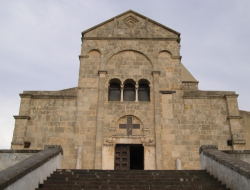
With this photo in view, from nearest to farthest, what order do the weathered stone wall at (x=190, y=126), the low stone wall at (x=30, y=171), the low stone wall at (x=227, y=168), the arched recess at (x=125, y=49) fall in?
1. the low stone wall at (x=30, y=171)
2. the low stone wall at (x=227, y=168)
3. the weathered stone wall at (x=190, y=126)
4. the arched recess at (x=125, y=49)

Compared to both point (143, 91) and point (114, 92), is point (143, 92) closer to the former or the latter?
point (143, 91)

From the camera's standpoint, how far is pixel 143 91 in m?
17.4

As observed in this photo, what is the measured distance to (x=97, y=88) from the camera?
55.7 ft

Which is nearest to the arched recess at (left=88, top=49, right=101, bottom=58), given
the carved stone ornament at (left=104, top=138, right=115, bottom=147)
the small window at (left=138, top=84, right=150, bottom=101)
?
the small window at (left=138, top=84, right=150, bottom=101)

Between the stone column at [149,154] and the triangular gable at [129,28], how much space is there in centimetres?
701

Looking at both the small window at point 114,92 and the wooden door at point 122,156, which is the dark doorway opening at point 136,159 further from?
the small window at point 114,92

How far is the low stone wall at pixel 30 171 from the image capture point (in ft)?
24.2

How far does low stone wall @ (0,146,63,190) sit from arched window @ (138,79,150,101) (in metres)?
7.19

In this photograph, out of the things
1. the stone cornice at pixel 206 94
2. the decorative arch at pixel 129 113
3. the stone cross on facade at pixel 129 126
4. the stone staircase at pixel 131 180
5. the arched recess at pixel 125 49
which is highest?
the arched recess at pixel 125 49

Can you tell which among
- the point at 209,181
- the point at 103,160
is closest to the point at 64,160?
the point at 103,160

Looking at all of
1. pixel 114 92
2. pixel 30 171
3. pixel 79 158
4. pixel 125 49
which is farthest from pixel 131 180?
pixel 125 49

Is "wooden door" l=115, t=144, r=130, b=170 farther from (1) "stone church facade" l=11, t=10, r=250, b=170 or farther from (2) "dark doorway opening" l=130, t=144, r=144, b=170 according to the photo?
(2) "dark doorway opening" l=130, t=144, r=144, b=170

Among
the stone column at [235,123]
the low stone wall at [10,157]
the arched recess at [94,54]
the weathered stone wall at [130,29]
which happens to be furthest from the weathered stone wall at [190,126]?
the low stone wall at [10,157]

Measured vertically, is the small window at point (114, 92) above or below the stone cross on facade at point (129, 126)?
above
